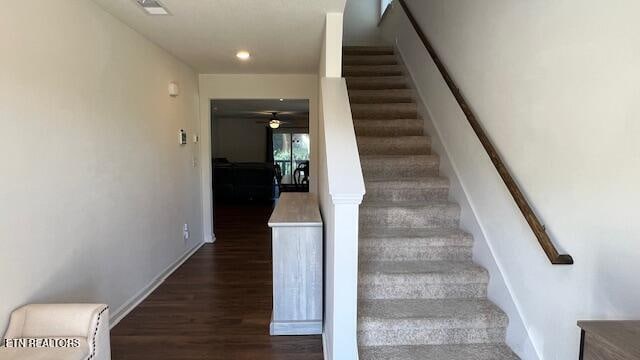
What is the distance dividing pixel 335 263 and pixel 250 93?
3556 millimetres

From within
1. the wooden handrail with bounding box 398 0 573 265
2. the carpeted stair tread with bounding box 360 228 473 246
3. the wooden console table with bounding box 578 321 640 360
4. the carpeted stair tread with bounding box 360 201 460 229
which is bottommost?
the carpeted stair tread with bounding box 360 228 473 246

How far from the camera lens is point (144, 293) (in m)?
3.29

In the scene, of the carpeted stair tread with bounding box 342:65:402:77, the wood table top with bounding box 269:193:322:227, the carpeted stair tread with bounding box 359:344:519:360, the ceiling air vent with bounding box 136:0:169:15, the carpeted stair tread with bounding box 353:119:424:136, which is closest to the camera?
the carpeted stair tread with bounding box 359:344:519:360

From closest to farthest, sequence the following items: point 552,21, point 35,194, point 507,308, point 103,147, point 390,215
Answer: point 552,21 → point 35,194 → point 507,308 → point 103,147 → point 390,215

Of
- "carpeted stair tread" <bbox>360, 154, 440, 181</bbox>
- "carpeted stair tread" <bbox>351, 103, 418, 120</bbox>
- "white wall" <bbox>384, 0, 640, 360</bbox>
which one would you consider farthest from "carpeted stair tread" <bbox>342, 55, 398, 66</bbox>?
"white wall" <bbox>384, 0, 640, 360</bbox>

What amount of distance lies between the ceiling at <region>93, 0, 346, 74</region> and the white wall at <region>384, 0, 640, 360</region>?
1.16 metres

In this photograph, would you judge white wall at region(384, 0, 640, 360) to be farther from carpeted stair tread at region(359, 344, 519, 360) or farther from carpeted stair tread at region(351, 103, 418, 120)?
carpeted stair tread at region(351, 103, 418, 120)

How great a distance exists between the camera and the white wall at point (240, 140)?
12297 mm

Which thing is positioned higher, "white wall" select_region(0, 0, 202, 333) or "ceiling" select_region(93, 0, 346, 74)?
"ceiling" select_region(93, 0, 346, 74)

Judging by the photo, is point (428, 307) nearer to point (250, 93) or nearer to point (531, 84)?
point (531, 84)

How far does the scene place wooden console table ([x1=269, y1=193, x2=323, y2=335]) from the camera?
259 centimetres

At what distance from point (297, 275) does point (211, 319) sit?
83 centimetres

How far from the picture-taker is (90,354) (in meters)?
1.69

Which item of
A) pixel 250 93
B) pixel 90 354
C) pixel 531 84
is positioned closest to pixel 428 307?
pixel 531 84
